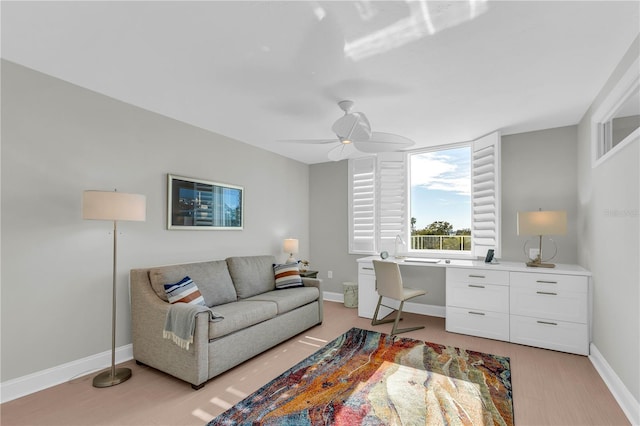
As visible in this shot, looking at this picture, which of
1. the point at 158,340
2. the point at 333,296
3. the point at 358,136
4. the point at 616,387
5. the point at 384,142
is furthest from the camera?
the point at 333,296

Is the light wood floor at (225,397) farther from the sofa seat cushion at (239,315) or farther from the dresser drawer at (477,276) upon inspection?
the dresser drawer at (477,276)

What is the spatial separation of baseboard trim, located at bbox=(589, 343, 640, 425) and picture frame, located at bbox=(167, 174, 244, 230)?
4.06m

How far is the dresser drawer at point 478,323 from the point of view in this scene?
354 centimetres

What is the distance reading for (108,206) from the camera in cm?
251

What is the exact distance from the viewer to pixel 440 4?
1.74 meters

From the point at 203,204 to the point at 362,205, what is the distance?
260 centimetres

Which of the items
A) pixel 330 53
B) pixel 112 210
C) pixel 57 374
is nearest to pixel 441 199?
pixel 330 53

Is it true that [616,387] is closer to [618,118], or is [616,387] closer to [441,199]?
[618,118]

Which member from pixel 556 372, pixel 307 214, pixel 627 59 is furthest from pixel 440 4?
pixel 307 214

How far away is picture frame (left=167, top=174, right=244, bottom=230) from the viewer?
3.51 meters

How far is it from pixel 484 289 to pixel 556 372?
3.41ft

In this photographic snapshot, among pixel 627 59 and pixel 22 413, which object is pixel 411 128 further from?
pixel 22 413

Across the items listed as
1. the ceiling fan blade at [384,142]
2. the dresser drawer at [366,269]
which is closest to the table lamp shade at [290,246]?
the dresser drawer at [366,269]

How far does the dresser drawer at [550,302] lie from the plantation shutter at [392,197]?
1741 millimetres
